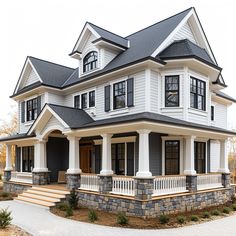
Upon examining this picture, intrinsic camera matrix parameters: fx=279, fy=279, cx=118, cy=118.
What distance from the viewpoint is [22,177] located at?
60.0 feet

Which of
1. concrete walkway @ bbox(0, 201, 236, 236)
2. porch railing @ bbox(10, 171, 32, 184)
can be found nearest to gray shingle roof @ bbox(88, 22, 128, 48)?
porch railing @ bbox(10, 171, 32, 184)

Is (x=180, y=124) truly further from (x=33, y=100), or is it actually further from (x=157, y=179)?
(x=33, y=100)

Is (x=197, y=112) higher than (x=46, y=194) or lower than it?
higher

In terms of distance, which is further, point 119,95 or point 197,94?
point 119,95

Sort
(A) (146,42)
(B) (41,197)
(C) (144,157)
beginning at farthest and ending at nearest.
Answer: (A) (146,42) → (B) (41,197) → (C) (144,157)

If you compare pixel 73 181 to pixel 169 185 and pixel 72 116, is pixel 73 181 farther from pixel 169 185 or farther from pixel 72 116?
pixel 169 185

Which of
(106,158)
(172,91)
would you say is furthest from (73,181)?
(172,91)

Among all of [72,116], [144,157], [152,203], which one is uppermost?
[72,116]

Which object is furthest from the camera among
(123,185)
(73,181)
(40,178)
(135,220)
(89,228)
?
(40,178)

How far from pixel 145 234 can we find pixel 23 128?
14.3 m

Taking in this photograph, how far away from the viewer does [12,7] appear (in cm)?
945

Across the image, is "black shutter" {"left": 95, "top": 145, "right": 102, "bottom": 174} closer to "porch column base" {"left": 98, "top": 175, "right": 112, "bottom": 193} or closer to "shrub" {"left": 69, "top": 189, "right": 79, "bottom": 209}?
"shrub" {"left": 69, "top": 189, "right": 79, "bottom": 209}

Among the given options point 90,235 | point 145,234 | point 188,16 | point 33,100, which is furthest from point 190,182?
point 33,100

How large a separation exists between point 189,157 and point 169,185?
5.84 feet
